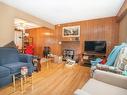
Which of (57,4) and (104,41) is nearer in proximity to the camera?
(57,4)

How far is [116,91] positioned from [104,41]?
359cm

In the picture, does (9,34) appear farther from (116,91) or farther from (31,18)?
(116,91)

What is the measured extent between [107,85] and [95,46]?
11.2 ft

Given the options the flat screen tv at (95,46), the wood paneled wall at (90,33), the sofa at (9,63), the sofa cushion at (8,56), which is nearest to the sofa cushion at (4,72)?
the sofa at (9,63)

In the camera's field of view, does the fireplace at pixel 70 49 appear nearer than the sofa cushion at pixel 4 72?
No

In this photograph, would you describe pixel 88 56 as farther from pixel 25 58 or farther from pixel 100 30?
pixel 25 58

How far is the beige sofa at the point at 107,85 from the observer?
1.50 m

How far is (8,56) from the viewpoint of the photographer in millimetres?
3135

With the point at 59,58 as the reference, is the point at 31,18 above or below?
above

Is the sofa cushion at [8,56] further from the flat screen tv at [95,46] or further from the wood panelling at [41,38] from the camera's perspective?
the wood panelling at [41,38]

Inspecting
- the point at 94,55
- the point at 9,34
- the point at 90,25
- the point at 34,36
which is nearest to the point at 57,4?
the point at 9,34

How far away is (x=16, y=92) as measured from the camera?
92.4 inches

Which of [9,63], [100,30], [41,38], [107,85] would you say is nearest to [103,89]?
[107,85]

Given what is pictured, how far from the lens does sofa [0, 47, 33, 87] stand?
8.18ft
